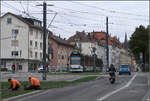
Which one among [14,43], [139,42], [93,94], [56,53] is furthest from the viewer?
[56,53]

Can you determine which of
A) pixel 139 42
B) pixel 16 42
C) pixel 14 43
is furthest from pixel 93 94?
pixel 139 42

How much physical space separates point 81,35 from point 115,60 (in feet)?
121

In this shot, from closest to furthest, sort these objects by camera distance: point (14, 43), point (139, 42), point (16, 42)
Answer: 1. point (14, 43)
2. point (16, 42)
3. point (139, 42)

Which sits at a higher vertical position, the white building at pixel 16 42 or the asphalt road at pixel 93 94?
the white building at pixel 16 42

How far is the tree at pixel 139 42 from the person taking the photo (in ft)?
257

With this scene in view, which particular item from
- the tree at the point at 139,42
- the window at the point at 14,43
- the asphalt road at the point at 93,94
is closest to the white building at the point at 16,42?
the window at the point at 14,43

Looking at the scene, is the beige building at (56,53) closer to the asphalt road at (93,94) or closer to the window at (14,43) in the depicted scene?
the window at (14,43)

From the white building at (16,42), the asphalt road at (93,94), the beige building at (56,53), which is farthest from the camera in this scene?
the beige building at (56,53)

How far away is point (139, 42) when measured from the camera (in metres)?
78.5

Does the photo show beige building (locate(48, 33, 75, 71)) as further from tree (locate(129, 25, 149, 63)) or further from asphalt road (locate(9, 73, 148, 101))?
asphalt road (locate(9, 73, 148, 101))

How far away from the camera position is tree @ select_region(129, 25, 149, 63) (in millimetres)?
78375

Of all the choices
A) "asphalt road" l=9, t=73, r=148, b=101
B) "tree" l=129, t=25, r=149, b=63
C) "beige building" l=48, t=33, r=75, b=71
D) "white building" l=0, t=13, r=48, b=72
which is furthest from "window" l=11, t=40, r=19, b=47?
"asphalt road" l=9, t=73, r=148, b=101

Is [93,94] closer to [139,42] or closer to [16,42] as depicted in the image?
[16,42]

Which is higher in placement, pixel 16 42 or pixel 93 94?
pixel 16 42
